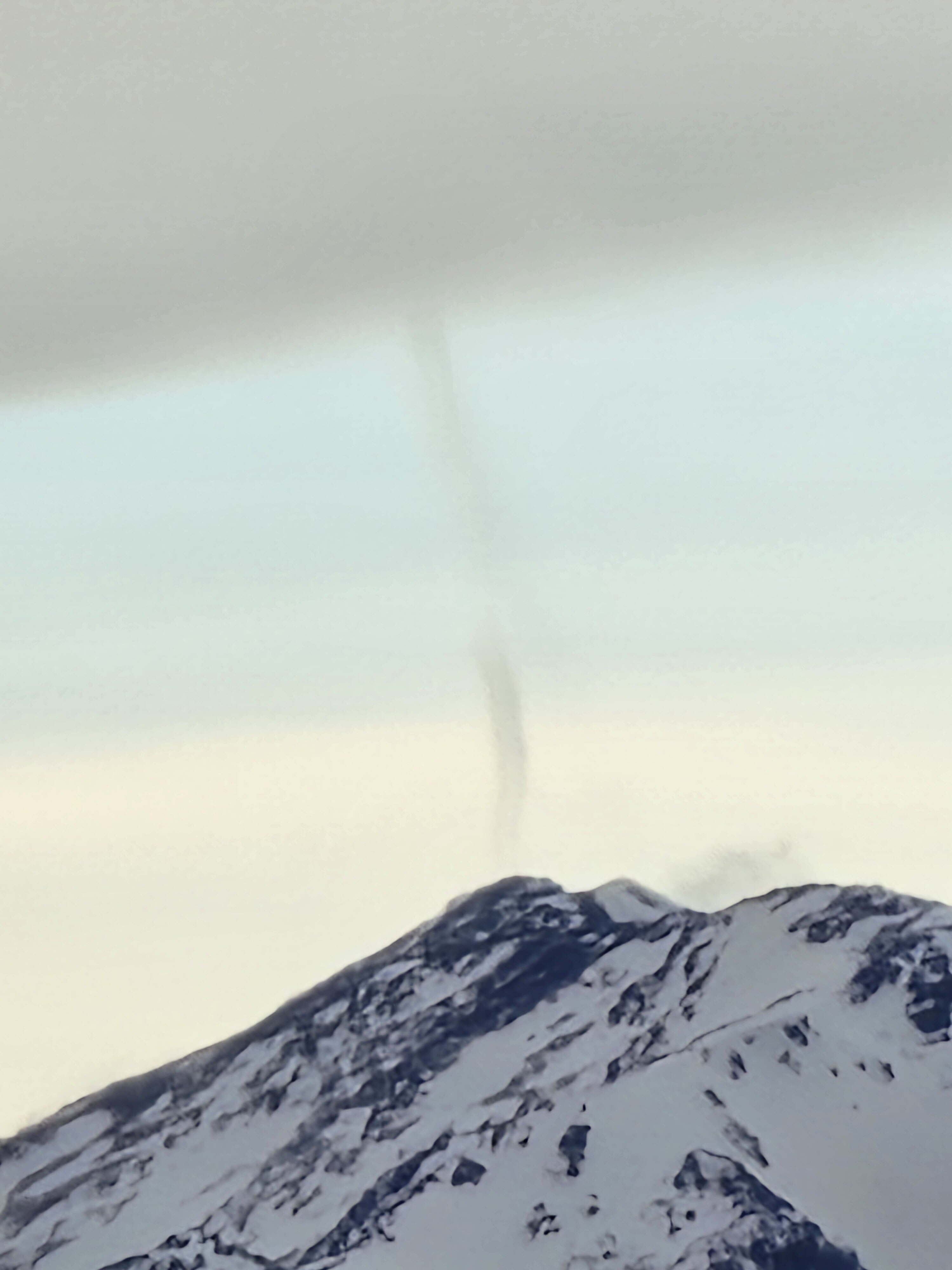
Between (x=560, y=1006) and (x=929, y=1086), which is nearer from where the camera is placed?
(x=929, y=1086)

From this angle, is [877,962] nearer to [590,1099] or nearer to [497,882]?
[590,1099]

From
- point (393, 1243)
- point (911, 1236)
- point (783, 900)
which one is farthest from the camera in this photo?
point (783, 900)

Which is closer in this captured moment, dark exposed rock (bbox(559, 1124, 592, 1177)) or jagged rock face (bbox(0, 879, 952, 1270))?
jagged rock face (bbox(0, 879, 952, 1270))

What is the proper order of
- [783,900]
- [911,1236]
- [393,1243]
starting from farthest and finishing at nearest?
[783,900]
[393,1243]
[911,1236]

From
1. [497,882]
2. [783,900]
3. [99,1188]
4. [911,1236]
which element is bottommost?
[911,1236]

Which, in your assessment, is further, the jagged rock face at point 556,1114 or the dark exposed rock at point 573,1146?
the dark exposed rock at point 573,1146

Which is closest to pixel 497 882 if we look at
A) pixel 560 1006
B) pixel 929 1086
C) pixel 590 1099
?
pixel 560 1006

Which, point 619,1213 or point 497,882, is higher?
point 497,882
